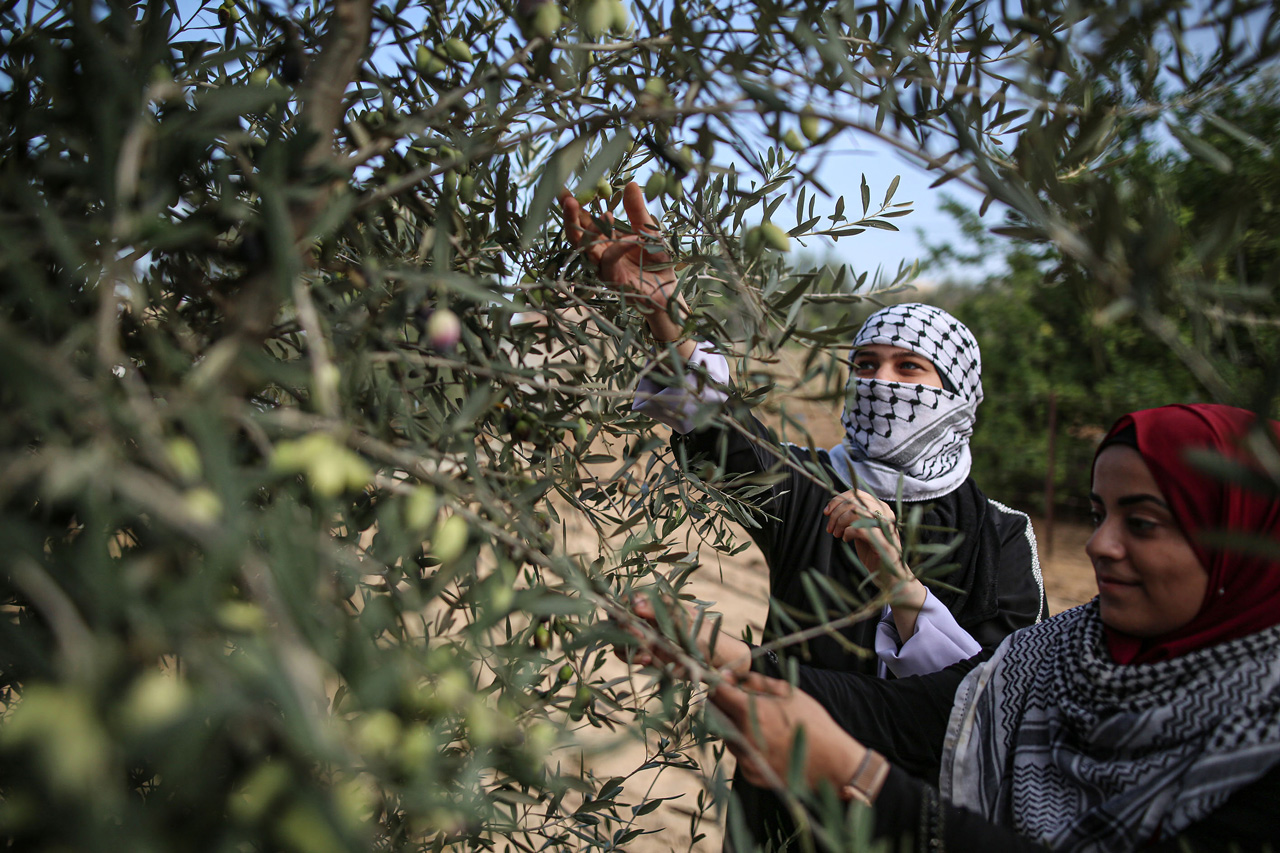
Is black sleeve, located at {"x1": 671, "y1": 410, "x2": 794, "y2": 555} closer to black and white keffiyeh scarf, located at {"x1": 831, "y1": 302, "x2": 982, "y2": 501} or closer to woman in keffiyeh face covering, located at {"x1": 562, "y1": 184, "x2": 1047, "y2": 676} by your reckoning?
woman in keffiyeh face covering, located at {"x1": 562, "y1": 184, "x2": 1047, "y2": 676}

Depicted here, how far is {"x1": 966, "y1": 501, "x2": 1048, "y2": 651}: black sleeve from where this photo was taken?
72.4 inches

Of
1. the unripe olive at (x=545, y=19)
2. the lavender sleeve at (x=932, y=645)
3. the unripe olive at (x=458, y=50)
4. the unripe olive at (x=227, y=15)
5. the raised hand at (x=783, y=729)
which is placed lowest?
the raised hand at (x=783, y=729)

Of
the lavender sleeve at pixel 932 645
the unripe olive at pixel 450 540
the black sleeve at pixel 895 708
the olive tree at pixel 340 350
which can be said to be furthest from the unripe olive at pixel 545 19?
the lavender sleeve at pixel 932 645

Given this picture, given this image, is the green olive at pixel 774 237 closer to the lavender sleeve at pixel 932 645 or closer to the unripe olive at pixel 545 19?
the unripe olive at pixel 545 19

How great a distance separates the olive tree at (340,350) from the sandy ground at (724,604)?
4.12ft

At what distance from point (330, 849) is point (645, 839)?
326 cm

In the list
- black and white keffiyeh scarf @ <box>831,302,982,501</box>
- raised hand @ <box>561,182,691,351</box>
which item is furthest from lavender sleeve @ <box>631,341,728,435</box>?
black and white keffiyeh scarf @ <box>831,302,982,501</box>

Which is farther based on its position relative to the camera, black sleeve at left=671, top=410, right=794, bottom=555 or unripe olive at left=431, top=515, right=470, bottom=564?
black sleeve at left=671, top=410, right=794, bottom=555

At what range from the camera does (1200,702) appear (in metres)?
1.09

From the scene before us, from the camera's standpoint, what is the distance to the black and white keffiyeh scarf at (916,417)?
211cm

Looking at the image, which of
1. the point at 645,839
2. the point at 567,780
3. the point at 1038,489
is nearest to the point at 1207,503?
the point at 567,780

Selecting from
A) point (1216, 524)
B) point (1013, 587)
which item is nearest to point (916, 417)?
point (1013, 587)

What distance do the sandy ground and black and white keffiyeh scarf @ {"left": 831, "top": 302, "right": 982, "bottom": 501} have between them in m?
0.66

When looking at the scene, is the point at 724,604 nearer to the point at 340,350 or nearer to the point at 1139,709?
the point at 1139,709
